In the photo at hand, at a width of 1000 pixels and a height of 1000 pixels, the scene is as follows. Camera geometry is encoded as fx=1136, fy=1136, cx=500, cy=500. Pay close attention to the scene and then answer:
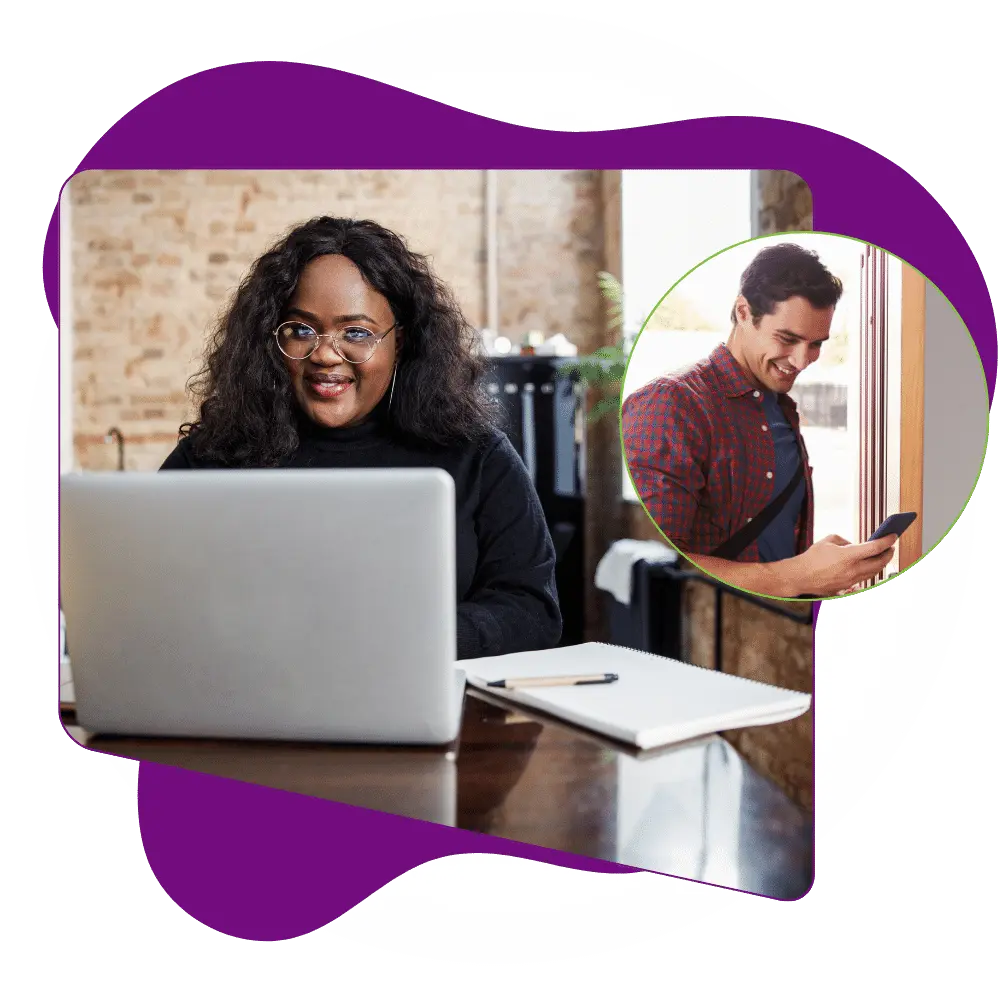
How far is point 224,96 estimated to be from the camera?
1520mm

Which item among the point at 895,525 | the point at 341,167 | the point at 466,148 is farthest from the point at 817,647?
the point at 341,167

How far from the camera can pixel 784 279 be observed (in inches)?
51.5

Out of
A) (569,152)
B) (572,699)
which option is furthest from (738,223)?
(572,699)

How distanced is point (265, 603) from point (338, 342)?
1.54ft

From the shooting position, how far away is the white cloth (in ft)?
4.88

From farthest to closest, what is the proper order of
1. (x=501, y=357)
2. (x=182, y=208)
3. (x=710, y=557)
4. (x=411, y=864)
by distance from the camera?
(x=182, y=208)
(x=501, y=357)
(x=411, y=864)
(x=710, y=557)

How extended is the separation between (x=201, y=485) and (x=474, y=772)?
385mm

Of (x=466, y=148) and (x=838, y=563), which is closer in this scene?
(x=838, y=563)

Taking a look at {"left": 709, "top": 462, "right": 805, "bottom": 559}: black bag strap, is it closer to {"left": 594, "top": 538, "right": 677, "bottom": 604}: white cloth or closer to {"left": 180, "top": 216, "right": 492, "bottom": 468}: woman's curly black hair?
{"left": 594, "top": 538, "right": 677, "bottom": 604}: white cloth

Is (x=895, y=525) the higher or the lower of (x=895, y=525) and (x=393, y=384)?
the lower

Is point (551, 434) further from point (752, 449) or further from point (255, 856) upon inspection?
point (255, 856)

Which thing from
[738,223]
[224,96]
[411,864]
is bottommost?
[411,864]

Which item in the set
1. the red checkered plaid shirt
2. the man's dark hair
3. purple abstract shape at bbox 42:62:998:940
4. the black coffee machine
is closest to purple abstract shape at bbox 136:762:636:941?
purple abstract shape at bbox 42:62:998:940

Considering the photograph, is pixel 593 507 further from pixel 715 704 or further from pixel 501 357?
pixel 715 704
